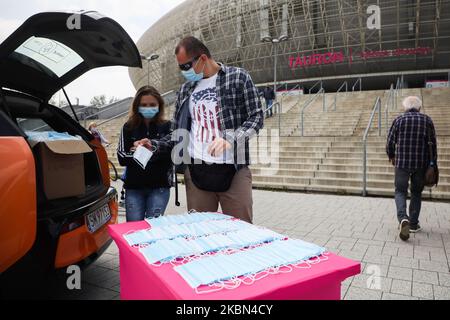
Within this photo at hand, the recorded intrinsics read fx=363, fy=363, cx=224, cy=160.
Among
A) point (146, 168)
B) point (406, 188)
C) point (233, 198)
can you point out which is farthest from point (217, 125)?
Result: point (406, 188)

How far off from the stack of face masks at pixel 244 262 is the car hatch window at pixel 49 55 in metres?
1.92

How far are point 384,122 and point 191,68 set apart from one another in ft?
36.1

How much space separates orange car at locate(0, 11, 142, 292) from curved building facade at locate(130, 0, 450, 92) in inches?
1139

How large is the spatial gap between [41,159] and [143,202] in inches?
48.6

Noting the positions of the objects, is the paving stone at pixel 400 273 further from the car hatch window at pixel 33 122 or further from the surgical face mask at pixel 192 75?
the car hatch window at pixel 33 122

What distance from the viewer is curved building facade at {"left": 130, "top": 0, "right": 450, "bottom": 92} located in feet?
97.9

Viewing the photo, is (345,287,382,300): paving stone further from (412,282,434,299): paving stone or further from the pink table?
the pink table

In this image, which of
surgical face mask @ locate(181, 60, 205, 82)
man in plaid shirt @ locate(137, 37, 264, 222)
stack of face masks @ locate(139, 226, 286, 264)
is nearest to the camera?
stack of face masks @ locate(139, 226, 286, 264)

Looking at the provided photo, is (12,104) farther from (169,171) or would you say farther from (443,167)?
(443,167)

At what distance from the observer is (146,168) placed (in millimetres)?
3273

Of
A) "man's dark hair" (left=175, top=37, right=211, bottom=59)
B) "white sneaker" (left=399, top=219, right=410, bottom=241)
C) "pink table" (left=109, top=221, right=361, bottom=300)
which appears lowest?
"white sneaker" (left=399, top=219, right=410, bottom=241)

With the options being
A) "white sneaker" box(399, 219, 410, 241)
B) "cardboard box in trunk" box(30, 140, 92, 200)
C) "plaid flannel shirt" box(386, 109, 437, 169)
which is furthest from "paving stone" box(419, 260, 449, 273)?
"cardboard box in trunk" box(30, 140, 92, 200)

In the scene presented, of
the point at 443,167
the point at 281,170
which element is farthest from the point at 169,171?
the point at 443,167

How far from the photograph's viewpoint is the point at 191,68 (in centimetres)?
248
